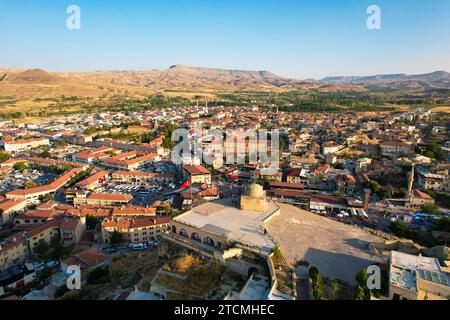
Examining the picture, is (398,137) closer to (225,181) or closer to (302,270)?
(225,181)

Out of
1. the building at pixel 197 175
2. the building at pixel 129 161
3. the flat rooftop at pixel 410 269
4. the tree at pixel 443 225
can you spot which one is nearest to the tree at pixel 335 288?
the flat rooftop at pixel 410 269

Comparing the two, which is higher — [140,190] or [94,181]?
[94,181]

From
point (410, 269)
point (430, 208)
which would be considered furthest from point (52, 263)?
point (430, 208)

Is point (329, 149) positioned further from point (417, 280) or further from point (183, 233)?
point (417, 280)

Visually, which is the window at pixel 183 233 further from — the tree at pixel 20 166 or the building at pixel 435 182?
the tree at pixel 20 166

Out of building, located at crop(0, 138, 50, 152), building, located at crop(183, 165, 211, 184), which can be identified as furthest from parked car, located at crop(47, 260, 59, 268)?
building, located at crop(0, 138, 50, 152)
